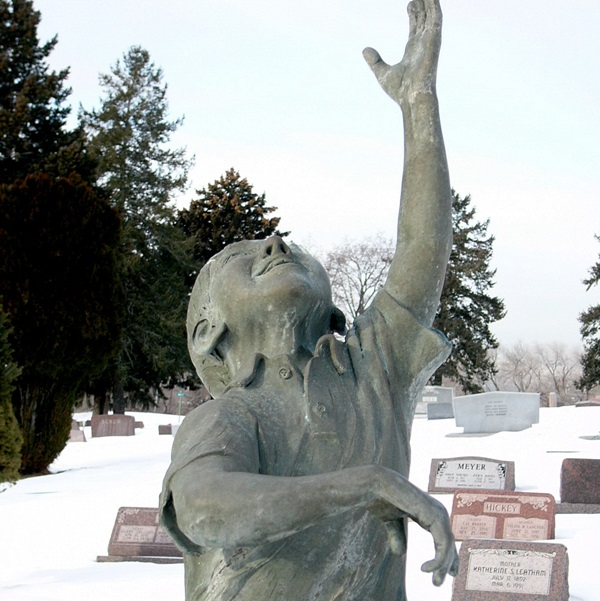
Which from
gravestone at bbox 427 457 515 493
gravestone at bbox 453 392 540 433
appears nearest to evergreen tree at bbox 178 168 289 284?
gravestone at bbox 453 392 540 433

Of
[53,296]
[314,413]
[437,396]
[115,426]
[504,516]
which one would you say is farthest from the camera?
[437,396]

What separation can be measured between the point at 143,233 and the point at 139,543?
24.8 metres

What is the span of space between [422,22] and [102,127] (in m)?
32.8

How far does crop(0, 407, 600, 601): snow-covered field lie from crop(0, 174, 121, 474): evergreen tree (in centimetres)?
116

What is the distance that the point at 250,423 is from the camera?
1884 mm

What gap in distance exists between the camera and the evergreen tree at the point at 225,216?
120 feet

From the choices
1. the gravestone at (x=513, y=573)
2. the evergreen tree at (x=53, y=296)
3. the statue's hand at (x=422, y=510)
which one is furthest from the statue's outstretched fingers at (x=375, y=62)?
the evergreen tree at (x=53, y=296)

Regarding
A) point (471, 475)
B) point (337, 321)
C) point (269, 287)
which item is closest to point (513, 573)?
point (471, 475)

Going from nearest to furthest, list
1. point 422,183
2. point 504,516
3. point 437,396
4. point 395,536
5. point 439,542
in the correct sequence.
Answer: point 439,542 < point 395,536 < point 422,183 < point 504,516 < point 437,396

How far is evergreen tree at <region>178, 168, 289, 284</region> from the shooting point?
3644 centimetres

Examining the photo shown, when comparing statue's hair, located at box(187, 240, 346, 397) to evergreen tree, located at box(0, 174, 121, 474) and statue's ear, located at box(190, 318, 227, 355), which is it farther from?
evergreen tree, located at box(0, 174, 121, 474)

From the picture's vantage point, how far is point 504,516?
8109 millimetres

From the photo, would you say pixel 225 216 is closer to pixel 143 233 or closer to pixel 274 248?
pixel 143 233

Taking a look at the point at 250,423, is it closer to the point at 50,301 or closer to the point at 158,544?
the point at 158,544
